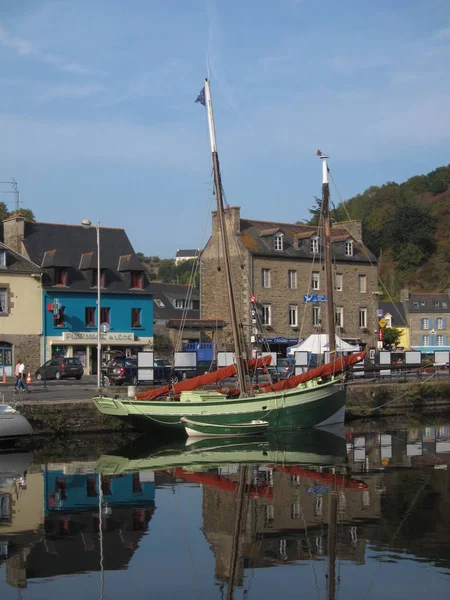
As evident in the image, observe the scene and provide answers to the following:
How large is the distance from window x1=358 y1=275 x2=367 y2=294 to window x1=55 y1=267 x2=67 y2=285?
2405 cm

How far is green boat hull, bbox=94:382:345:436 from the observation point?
3083cm

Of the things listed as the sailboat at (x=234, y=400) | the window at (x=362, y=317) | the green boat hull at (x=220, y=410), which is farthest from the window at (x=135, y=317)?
the green boat hull at (x=220, y=410)

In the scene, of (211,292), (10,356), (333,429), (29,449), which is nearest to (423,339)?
(211,292)

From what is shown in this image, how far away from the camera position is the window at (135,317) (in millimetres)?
57906

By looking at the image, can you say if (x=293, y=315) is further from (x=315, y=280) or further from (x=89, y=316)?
(x=89, y=316)

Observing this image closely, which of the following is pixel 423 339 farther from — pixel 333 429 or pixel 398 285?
pixel 333 429

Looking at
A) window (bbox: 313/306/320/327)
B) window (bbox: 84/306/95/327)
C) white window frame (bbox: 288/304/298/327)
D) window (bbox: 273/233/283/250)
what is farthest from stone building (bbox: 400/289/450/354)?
window (bbox: 84/306/95/327)

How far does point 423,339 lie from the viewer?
91.2 metres

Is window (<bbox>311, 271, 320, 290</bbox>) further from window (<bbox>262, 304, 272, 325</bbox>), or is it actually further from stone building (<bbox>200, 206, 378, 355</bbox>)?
window (<bbox>262, 304, 272, 325</bbox>)

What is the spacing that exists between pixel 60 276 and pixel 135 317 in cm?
584

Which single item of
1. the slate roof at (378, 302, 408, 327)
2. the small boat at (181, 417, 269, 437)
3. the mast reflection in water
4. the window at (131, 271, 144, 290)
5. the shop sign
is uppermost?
the window at (131, 271, 144, 290)

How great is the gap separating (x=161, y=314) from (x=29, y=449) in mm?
56390

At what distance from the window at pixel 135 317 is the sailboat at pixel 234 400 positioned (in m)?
24.0

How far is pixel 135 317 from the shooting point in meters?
58.1
